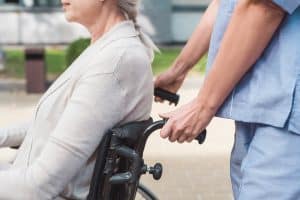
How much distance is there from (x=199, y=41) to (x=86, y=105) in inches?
19.0

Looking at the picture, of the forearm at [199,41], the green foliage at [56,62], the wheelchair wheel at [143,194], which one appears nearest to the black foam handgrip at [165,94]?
the forearm at [199,41]

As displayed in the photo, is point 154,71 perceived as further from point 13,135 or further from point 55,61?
point 13,135

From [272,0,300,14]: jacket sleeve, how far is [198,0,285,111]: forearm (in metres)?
0.01

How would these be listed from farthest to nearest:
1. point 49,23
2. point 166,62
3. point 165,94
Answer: point 49,23, point 166,62, point 165,94

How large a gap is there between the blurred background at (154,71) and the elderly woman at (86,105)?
69 cm

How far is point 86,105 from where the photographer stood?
2.64m

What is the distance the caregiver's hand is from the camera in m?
2.23

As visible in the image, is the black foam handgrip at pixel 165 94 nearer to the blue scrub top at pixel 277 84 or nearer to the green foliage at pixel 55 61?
the blue scrub top at pixel 277 84

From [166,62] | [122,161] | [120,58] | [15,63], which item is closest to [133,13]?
[120,58]

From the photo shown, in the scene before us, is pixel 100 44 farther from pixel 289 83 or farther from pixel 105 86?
pixel 289 83

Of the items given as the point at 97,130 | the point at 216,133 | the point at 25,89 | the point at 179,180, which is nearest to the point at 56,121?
the point at 97,130

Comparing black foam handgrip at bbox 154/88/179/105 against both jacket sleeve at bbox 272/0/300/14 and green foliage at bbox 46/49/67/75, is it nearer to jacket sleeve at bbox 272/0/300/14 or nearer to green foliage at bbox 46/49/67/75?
jacket sleeve at bbox 272/0/300/14

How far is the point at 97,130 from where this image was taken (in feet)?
8.71

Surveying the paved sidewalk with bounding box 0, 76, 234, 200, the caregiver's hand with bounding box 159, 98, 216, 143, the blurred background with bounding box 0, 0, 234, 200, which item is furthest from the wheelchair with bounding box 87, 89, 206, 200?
the paved sidewalk with bounding box 0, 76, 234, 200
